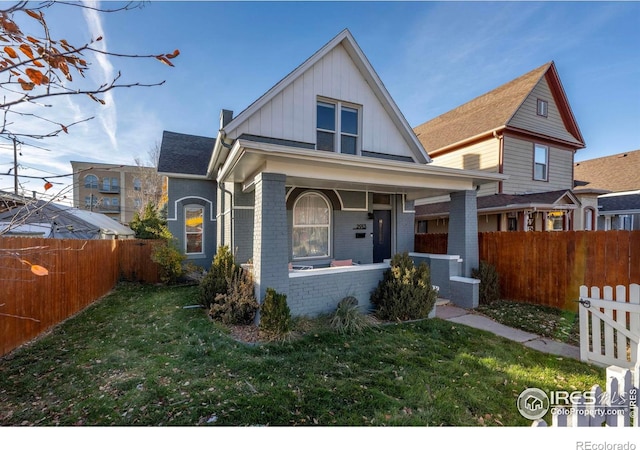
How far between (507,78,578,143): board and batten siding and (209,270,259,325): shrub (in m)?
13.4

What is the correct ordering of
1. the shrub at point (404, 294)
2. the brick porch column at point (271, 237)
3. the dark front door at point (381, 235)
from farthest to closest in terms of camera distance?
the dark front door at point (381, 235), the shrub at point (404, 294), the brick porch column at point (271, 237)

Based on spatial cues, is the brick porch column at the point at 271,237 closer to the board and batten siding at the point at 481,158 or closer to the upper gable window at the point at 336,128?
the upper gable window at the point at 336,128

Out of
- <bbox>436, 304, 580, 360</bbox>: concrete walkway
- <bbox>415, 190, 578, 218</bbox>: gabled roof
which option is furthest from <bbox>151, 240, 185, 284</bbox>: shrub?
<bbox>415, 190, 578, 218</bbox>: gabled roof

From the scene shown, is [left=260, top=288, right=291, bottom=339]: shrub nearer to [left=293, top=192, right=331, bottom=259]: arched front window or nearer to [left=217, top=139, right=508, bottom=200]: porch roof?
[left=217, top=139, right=508, bottom=200]: porch roof

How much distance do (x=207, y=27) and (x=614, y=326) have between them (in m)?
8.25

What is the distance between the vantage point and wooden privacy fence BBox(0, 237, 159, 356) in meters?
4.55

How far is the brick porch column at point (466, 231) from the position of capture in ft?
25.6

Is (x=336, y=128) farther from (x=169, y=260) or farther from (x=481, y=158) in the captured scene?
(x=481, y=158)

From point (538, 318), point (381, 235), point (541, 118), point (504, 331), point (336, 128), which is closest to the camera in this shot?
point (504, 331)

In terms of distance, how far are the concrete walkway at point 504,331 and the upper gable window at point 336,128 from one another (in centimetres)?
545

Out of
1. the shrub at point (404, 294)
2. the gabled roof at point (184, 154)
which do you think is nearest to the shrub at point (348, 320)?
the shrub at point (404, 294)

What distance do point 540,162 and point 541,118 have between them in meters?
2.17

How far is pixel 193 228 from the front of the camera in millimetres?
11414

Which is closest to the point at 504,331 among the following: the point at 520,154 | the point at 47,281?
the point at 47,281
